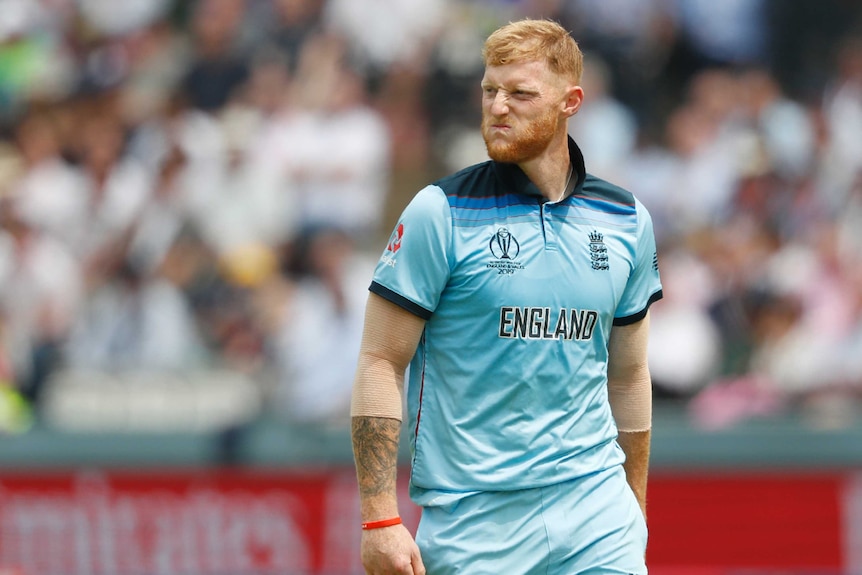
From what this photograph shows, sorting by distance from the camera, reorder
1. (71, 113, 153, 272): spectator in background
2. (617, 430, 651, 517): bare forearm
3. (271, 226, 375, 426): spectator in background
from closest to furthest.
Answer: (617, 430, 651, 517): bare forearm, (271, 226, 375, 426): spectator in background, (71, 113, 153, 272): spectator in background

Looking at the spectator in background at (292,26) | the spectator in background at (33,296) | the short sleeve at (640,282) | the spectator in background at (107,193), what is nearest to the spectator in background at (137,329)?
the spectator in background at (33,296)

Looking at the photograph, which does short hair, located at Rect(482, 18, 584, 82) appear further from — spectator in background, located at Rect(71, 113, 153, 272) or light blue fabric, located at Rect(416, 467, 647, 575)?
spectator in background, located at Rect(71, 113, 153, 272)

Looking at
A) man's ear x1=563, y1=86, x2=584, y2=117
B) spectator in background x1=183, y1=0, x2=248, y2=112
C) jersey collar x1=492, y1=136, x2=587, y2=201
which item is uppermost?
spectator in background x1=183, y1=0, x2=248, y2=112

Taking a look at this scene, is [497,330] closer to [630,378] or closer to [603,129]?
[630,378]

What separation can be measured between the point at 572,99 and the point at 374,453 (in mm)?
1213

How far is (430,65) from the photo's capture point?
1202 centimetres

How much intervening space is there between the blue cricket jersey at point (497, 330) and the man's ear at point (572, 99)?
241mm

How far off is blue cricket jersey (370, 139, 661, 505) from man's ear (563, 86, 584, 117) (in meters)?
0.24

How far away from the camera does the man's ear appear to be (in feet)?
13.5

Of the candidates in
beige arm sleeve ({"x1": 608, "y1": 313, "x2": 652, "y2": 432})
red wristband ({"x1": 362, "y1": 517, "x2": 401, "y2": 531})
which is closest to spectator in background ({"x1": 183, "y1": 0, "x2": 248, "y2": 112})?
beige arm sleeve ({"x1": 608, "y1": 313, "x2": 652, "y2": 432})

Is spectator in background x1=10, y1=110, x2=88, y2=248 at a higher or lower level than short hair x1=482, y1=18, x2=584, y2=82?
higher

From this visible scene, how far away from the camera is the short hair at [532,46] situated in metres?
4.01

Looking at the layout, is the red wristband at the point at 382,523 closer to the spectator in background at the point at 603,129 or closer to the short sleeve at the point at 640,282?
the short sleeve at the point at 640,282

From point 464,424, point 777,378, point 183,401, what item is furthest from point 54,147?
point 464,424
